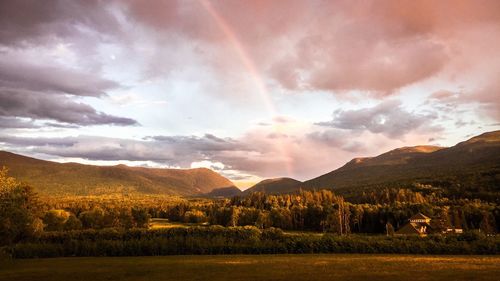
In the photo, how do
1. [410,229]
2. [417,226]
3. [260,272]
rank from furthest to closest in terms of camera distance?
[417,226] < [410,229] < [260,272]

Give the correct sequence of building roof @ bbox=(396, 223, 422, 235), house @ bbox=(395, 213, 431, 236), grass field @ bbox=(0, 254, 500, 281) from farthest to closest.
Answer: house @ bbox=(395, 213, 431, 236) → building roof @ bbox=(396, 223, 422, 235) → grass field @ bbox=(0, 254, 500, 281)

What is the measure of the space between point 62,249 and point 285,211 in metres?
116

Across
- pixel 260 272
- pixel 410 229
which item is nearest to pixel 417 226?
pixel 410 229

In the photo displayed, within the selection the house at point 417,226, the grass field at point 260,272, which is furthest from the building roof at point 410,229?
the grass field at point 260,272

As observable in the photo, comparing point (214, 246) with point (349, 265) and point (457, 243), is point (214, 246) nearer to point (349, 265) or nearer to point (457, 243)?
point (349, 265)

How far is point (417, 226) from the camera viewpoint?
122m

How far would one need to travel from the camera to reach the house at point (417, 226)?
117 m

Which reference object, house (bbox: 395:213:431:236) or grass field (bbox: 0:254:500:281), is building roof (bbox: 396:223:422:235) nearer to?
house (bbox: 395:213:431:236)

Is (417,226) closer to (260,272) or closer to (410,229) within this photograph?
(410,229)

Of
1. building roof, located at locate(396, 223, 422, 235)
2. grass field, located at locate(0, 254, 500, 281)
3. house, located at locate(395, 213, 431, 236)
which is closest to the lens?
grass field, located at locate(0, 254, 500, 281)

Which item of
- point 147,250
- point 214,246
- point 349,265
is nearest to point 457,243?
point 349,265

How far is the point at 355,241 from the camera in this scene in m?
61.9

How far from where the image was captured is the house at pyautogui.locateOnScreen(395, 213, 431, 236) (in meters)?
117

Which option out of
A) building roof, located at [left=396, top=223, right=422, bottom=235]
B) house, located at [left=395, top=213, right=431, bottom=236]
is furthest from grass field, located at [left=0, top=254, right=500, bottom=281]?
house, located at [left=395, top=213, right=431, bottom=236]
